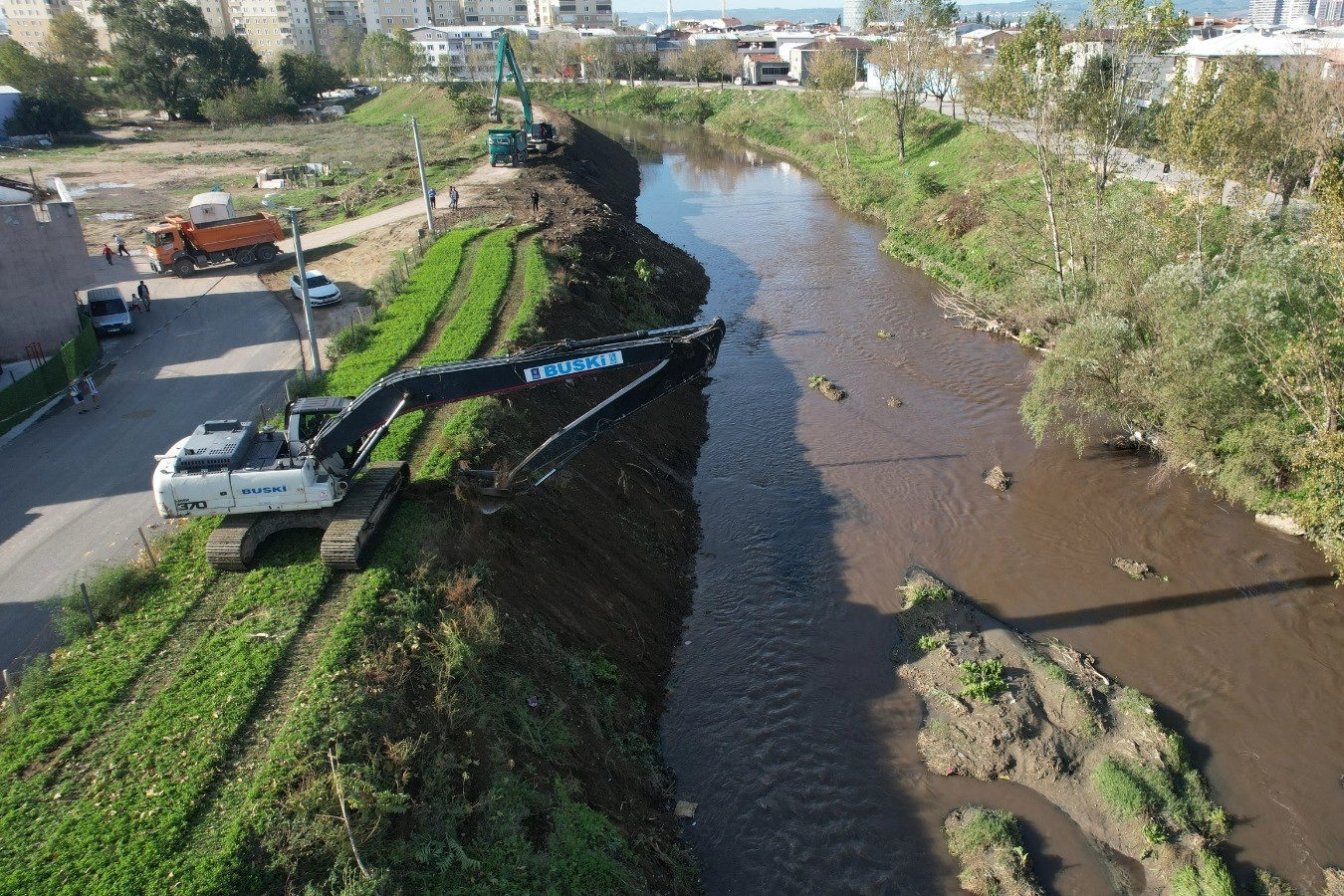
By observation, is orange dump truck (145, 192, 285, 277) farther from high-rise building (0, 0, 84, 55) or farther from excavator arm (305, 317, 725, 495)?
high-rise building (0, 0, 84, 55)

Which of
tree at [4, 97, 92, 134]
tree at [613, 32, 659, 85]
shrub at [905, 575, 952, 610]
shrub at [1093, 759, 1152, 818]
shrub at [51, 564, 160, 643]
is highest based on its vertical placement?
tree at [613, 32, 659, 85]

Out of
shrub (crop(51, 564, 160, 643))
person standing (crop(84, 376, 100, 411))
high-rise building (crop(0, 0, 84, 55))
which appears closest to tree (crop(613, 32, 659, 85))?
high-rise building (crop(0, 0, 84, 55))

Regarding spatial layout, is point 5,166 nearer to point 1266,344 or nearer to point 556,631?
point 556,631

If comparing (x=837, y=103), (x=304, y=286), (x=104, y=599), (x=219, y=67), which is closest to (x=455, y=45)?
(x=219, y=67)

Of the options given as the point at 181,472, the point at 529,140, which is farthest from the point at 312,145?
the point at 181,472

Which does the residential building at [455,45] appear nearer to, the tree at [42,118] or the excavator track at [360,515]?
the tree at [42,118]

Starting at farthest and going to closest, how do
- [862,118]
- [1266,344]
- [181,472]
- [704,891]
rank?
[862,118] < [1266,344] < [181,472] < [704,891]
